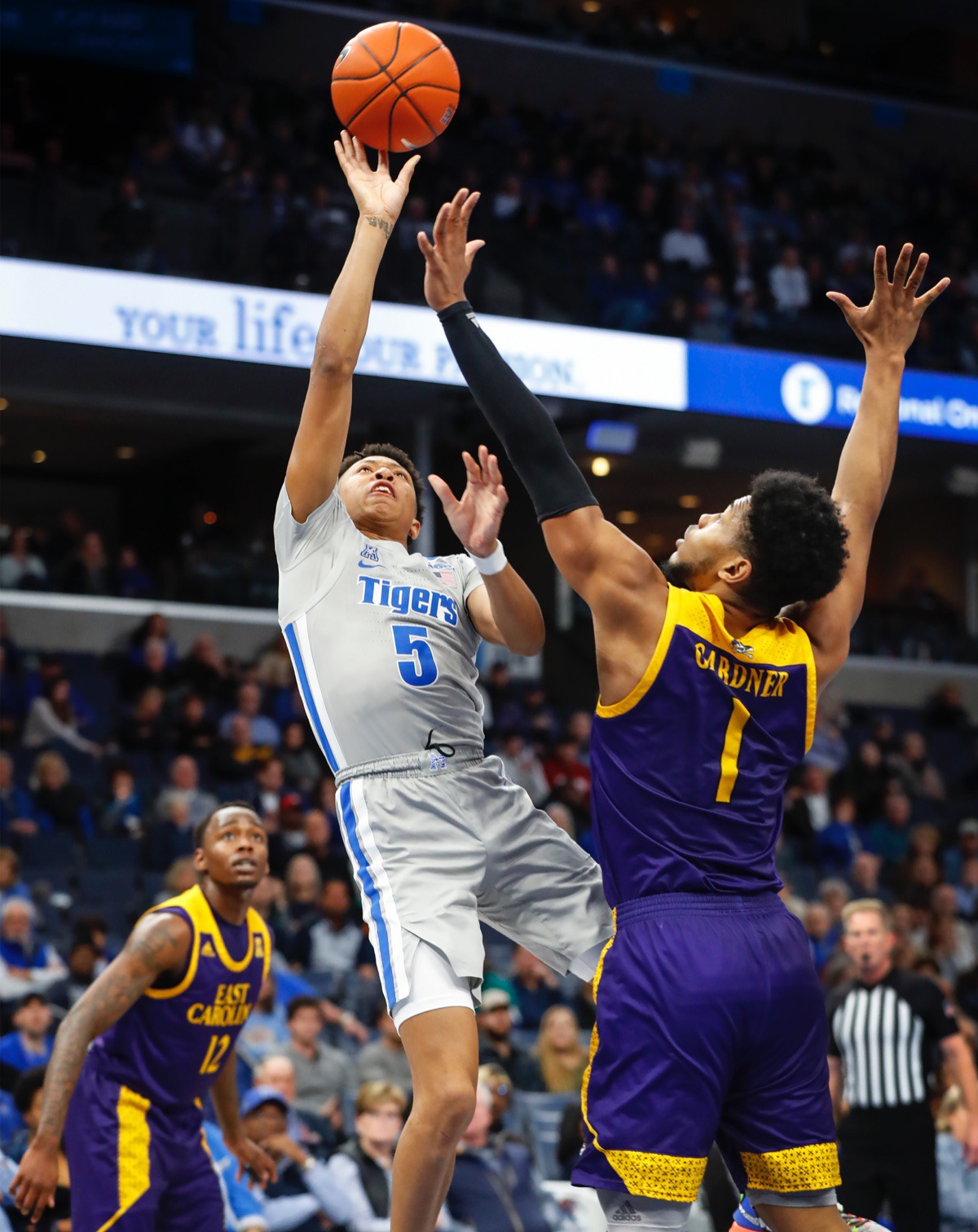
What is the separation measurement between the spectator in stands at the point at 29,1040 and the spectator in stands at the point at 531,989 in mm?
3526

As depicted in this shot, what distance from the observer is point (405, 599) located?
13.9 feet

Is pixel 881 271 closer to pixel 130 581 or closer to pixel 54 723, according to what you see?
pixel 54 723

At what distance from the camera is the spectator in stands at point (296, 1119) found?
790 cm

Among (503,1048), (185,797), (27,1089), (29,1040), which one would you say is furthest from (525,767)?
(27,1089)

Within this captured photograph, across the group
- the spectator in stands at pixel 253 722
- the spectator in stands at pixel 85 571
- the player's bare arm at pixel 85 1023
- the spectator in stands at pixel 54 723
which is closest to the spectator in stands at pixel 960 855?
the spectator in stands at pixel 253 722

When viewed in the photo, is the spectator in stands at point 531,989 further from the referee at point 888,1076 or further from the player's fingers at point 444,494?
the player's fingers at point 444,494

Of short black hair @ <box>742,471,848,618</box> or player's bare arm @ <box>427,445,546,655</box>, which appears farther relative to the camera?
player's bare arm @ <box>427,445,546,655</box>

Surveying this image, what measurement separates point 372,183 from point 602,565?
1509 millimetres

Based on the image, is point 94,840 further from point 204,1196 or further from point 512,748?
point 204,1196

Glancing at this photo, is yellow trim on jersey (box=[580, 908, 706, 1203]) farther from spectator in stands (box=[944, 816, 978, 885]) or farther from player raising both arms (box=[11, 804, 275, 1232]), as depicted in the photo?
spectator in stands (box=[944, 816, 978, 885])

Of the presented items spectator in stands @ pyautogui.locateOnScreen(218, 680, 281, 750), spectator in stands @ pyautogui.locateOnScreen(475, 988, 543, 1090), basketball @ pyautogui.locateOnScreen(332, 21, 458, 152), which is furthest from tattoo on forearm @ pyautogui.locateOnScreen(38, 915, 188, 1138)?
spectator in stands @ pyautogui.locateOnScreen(218, 680, 281, 750)

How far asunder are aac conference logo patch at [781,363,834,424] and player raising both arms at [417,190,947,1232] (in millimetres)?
13089

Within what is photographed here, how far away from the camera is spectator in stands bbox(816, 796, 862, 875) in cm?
1416

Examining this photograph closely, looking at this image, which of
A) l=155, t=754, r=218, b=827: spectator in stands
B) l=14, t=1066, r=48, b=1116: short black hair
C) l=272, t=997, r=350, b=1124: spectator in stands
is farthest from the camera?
l=155, t=754, r=218, b=827: spectator in stands
